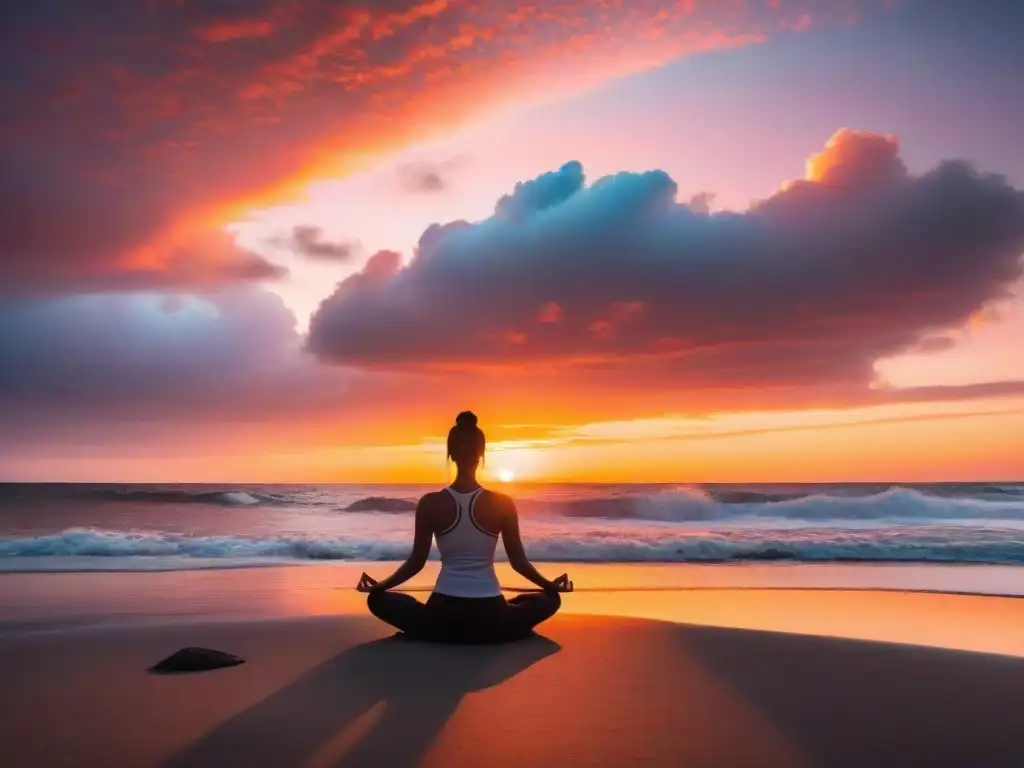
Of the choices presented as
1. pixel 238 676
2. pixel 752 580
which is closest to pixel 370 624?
pixel 238 676

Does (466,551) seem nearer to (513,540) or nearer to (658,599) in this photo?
(513,540)

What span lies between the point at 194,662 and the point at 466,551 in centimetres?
208

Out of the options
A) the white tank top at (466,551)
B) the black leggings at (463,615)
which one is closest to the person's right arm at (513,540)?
the white tank top at (466,551)

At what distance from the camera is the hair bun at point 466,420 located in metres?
5.90

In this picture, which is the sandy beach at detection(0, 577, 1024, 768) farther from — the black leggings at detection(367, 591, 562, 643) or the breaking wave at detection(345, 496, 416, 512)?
the breaking wave at detection(345, 496, 416, 512)

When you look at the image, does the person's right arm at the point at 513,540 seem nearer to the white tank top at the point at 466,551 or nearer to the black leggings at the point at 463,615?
the white tank top at the point at 466,551

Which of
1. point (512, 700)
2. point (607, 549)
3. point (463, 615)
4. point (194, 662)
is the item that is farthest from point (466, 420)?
point (607, 549)

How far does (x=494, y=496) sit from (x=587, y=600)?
4.95 meters

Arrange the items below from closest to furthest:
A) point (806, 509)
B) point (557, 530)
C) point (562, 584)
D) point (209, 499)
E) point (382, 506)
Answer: point (562, 584) → point (557, 530) → point (806, 509) → point (382, 506) → point (209, 499)

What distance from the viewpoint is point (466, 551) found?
5895mm

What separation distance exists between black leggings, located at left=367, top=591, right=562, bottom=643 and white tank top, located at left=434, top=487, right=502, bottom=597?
12 centimetres

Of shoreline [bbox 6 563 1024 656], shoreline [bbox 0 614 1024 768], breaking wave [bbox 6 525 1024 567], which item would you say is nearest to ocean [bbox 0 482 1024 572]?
breaking wave [bbox 6 525 1024 567]

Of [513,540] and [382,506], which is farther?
[382,506]

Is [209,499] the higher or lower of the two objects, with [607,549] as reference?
higher
